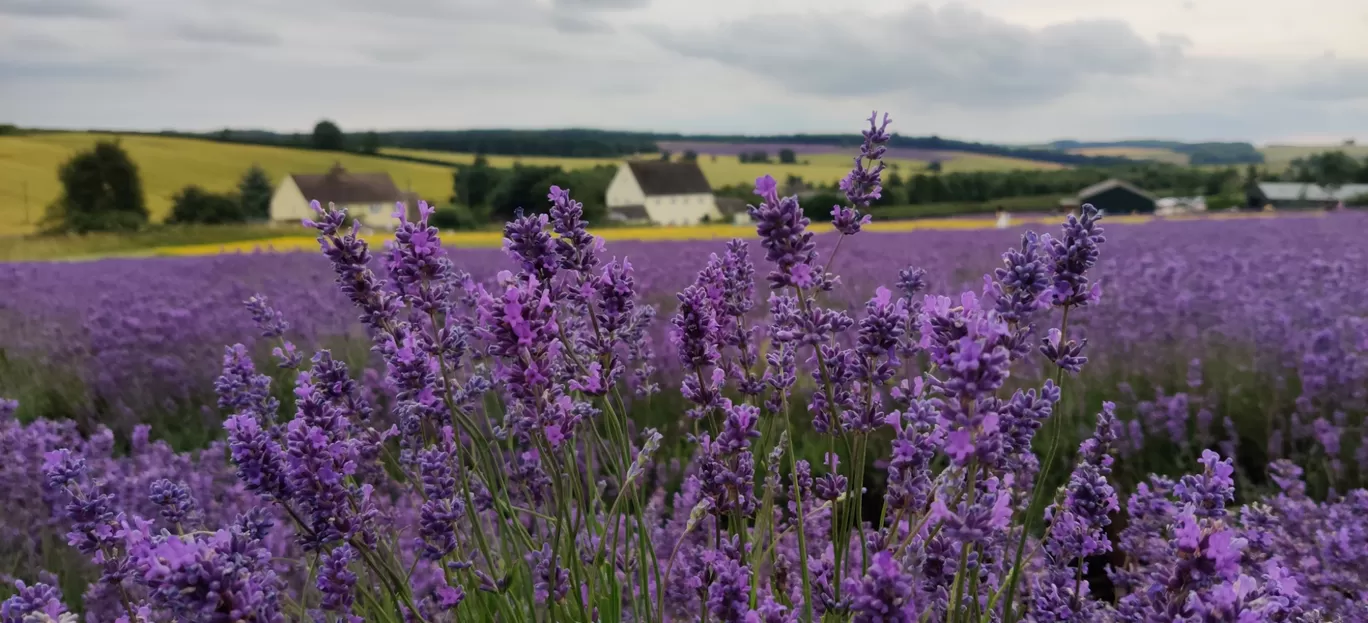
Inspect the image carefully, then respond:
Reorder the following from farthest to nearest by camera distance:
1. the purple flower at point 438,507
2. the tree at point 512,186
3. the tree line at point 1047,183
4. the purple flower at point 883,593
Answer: the tree line at point 1047,183 → the tree at point 512,186 → the purple flower at point 438,507 → the purple flower at point 883,593

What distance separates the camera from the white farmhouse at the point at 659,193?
27250 millimetres

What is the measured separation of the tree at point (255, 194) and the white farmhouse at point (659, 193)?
10.4m

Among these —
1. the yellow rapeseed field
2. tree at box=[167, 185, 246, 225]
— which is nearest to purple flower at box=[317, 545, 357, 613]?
the yellow rapeseed field

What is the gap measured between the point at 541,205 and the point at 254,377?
0.79 meters

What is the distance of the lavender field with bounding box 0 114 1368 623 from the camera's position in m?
0.92

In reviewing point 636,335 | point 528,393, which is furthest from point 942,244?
point 528,393

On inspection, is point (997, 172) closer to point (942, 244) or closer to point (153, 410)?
point (942, 244)

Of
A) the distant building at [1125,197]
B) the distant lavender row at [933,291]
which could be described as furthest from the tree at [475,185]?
the distant building at [1125,197]

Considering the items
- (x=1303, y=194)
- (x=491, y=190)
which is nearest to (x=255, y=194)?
(x=491, y=190)

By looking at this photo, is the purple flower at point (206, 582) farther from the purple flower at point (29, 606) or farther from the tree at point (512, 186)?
the tree at point (512, 186)

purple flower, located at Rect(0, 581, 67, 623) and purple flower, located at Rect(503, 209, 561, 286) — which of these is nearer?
purple flower, located at Rect(0, 581, 67, 623)

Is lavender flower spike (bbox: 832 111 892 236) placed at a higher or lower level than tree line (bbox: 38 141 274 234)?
higher

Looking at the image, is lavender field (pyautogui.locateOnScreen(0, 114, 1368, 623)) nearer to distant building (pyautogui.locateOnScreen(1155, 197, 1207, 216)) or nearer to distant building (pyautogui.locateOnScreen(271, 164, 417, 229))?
distant building (pyautogui.locateOnScreen(271, 164, 417, 229))

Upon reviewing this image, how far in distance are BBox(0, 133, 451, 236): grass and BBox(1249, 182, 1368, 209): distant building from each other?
→ 31.6 metres
